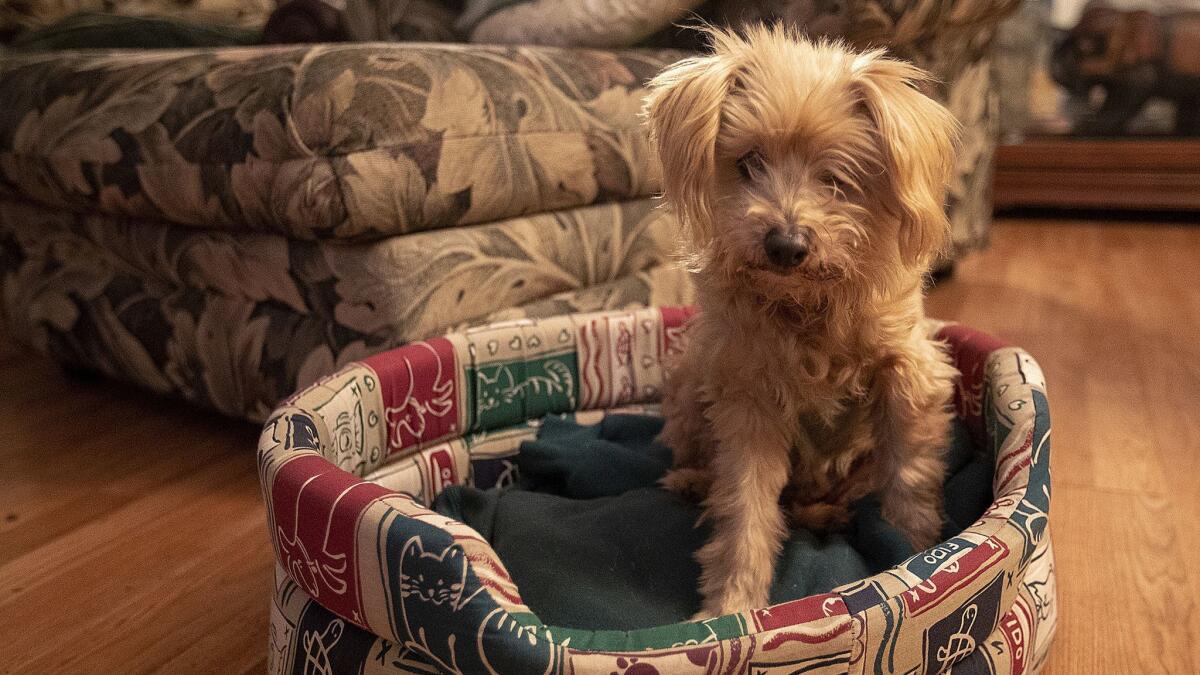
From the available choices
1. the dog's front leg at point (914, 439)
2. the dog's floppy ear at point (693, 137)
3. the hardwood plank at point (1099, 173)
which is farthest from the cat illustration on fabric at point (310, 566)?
the hardwood plank at point (1099, 173)

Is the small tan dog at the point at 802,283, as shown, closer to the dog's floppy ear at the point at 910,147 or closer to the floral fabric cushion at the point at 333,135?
the dog's floppy ear at the point at 910,147

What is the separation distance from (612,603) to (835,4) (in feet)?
4.04

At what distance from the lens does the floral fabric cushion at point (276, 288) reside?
1.57m

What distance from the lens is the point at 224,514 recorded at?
160cm

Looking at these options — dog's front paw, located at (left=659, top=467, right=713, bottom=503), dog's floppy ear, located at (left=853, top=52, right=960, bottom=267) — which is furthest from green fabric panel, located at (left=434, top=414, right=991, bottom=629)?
dog's floppy ear, located at (left=853, top=52, right=960, bottom=267)

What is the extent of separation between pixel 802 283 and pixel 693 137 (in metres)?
0.21

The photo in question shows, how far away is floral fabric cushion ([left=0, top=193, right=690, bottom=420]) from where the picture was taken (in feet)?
5.14

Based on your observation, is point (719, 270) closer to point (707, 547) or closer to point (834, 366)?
point (834, 366)

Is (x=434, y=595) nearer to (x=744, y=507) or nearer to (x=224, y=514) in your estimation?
(x=744, y=507)

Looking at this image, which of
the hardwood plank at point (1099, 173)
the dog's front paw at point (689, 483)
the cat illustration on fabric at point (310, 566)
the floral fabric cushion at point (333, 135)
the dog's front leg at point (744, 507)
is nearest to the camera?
the cat illustration on fabric at point (310, 566)

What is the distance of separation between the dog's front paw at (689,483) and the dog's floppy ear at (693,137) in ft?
1.39

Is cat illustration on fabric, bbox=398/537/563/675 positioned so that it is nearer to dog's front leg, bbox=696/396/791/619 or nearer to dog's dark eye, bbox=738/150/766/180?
dog's front leg, bbox=696/396/791/619

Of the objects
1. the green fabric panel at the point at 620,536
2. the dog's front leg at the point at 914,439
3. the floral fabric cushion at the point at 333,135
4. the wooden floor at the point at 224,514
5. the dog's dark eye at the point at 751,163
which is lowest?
the wooden floor at the point at 224,514

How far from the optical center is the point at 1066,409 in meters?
1.97
